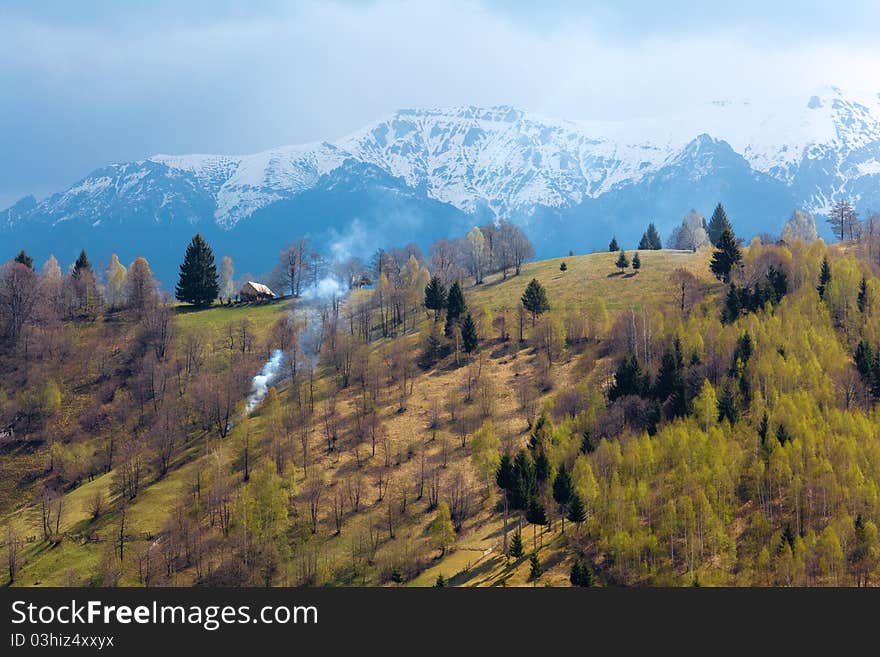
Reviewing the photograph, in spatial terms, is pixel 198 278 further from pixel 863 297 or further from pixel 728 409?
pixel 863 297

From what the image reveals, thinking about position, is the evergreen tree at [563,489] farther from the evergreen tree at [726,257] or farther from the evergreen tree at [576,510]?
the evergreen tree at [726,257]

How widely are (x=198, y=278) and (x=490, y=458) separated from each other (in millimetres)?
100094

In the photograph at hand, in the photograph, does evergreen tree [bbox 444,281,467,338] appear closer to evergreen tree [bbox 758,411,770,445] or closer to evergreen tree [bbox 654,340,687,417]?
evergreen tree [bbox 654,340,687,417]

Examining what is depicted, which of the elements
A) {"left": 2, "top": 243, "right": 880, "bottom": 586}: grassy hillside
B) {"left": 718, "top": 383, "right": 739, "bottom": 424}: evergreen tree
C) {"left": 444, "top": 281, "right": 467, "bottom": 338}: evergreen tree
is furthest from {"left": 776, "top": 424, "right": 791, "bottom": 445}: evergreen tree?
{"left": 444, "top": 281, "right": 467, "bottom": 338}: evergreen tree

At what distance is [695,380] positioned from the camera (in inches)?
4353

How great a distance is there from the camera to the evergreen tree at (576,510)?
86.2m

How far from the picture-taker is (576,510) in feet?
283

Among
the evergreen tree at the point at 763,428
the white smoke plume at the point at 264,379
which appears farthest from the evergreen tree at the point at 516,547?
the white smoke plume at the point at 264,379

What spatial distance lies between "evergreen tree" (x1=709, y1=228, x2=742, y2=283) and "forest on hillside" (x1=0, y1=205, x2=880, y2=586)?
1.26ft

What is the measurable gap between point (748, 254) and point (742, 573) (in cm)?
9138

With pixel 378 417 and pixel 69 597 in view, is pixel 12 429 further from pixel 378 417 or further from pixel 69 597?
pixel 69 597

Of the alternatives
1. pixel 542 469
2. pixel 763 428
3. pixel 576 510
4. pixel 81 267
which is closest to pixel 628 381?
pixel 763 428

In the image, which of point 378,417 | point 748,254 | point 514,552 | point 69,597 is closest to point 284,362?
point 378,417

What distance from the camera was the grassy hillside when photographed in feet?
277
